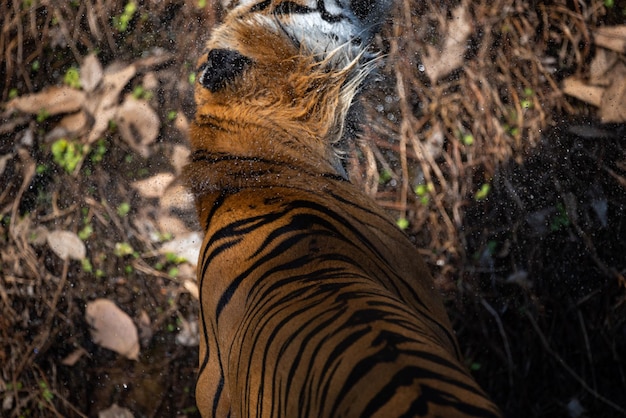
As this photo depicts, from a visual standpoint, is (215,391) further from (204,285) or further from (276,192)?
(276,192)

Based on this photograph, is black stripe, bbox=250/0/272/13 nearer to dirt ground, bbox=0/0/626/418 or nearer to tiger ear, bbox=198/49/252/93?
tiger ear, bbox=198/49/252/93

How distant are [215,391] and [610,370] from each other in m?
1.36

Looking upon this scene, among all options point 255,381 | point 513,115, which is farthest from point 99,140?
point 255,381

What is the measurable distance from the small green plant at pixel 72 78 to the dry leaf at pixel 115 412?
112 centimetres

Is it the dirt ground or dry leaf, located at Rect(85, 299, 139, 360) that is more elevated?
the dirt ground

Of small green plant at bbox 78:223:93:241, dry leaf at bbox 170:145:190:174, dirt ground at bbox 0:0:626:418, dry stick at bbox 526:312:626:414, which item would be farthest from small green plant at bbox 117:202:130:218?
dry stick at bbox 526:312:626:414

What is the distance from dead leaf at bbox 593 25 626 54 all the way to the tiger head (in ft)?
3.54

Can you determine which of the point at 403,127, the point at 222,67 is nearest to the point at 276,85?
the point at 222,67

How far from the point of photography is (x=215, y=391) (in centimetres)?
156

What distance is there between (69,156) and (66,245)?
0.31m

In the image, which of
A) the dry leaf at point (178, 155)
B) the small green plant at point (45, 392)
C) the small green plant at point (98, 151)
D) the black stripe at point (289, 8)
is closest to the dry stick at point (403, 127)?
the dry leaf at point (178, 155)

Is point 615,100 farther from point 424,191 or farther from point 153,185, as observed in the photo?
point 153,185

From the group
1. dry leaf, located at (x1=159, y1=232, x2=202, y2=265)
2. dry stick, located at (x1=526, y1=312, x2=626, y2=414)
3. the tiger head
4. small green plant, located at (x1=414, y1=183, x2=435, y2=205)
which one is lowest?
dry stick, located at (x1=526, y1=312, x2=626, y2=414)

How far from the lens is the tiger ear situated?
65.1 inches
